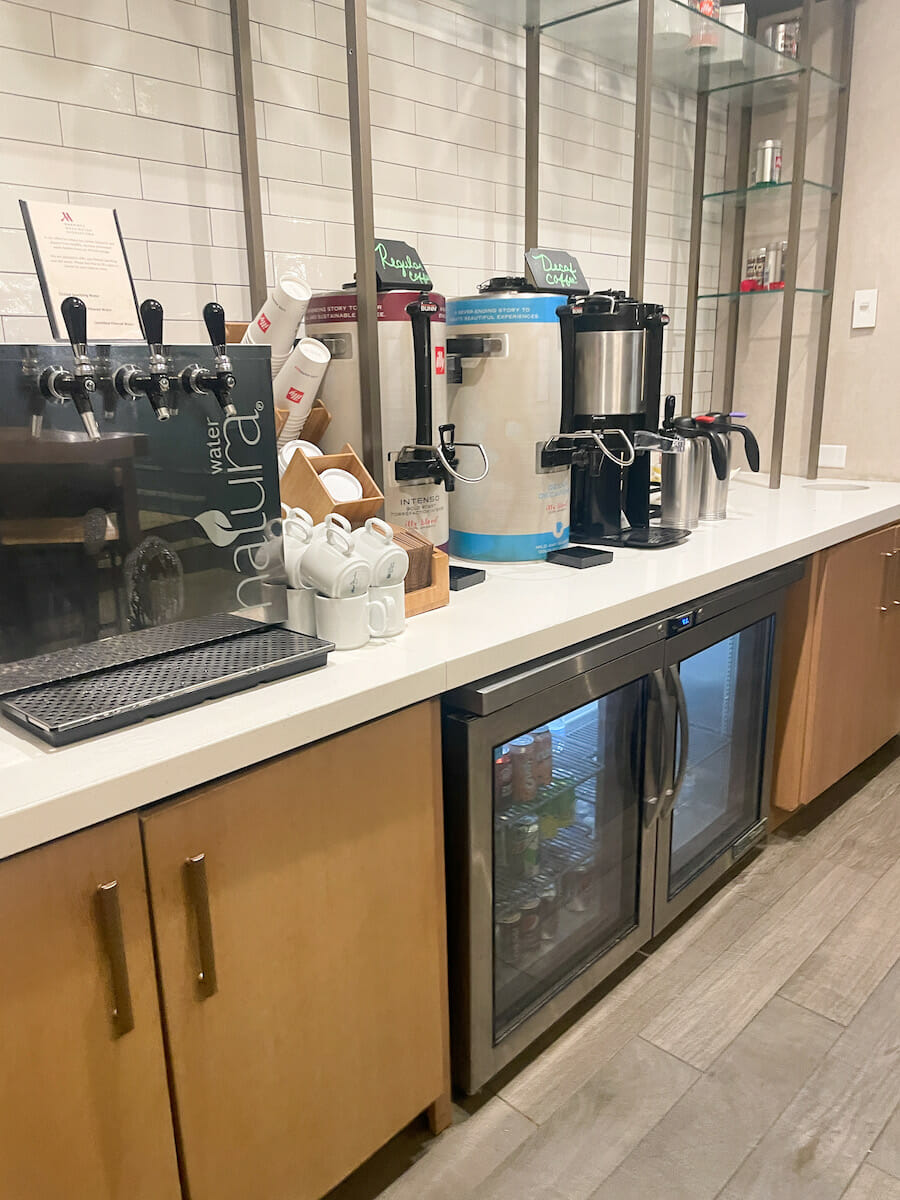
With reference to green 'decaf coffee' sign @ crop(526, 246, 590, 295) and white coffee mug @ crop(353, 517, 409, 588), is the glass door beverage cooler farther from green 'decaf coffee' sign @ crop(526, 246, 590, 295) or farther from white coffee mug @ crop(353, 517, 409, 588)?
green 'decaf coffee' sign @ crop(526, 246, 590, 295)

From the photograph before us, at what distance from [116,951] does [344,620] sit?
54 cm

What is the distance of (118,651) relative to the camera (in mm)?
1145

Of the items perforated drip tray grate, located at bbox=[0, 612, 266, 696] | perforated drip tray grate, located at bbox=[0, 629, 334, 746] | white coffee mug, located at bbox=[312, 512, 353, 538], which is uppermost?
white coffee mug, located at bbox=[312, 512, 353, 538]

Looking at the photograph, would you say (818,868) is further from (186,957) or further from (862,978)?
(186,957)

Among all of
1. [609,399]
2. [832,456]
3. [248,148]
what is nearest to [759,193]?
[832,456]

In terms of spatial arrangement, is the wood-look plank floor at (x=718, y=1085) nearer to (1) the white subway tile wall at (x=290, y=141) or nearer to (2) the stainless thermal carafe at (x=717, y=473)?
(2) the stainless thermal carafe at (x=717, y=473)

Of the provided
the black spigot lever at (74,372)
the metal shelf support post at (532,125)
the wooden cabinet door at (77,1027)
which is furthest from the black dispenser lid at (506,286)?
the wooden cabinet door at (77,1027)

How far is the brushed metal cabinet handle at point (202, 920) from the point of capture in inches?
39.8

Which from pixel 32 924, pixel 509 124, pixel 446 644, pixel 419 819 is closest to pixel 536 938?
pixel 419 819

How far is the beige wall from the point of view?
2.82 m

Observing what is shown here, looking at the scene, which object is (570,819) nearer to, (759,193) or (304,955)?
(304,955)

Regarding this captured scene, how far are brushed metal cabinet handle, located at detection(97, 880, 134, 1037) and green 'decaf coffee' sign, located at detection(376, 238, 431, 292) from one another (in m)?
1.21

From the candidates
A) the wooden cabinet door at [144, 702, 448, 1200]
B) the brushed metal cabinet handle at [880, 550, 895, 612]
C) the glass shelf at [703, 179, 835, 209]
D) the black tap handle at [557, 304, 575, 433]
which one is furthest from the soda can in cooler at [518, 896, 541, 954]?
the glass shelf at [703, 179, 835, 209]

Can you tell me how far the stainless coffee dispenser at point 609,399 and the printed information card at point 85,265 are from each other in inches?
34.6
